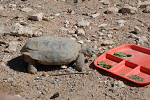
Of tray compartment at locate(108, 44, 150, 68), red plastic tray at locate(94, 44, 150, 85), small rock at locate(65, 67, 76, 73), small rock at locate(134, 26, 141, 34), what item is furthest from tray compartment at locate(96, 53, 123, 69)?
small rock at locate(134, 26, 141, 34)

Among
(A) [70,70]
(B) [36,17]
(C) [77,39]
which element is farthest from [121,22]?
(A) [70,70]

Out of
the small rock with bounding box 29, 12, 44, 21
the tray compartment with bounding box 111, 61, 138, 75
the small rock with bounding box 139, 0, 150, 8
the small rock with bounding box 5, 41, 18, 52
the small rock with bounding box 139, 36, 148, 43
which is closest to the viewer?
the tray compartment with bounding box 111, 61, 138, 75

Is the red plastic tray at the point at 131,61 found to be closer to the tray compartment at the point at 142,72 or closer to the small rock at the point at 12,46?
the tray compartment at the point at 142,72

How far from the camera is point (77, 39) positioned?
6.22 metres

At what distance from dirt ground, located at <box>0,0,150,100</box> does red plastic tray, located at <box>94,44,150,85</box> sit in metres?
0.23

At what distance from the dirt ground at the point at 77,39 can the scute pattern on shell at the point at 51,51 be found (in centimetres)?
32

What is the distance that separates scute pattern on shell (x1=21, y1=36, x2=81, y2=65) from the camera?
4676 millimetres

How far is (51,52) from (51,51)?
0.07ft

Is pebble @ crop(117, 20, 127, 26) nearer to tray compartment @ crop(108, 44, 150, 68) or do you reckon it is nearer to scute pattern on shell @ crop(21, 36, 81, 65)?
tray compartment @ crop(108, 44, 150, 68)

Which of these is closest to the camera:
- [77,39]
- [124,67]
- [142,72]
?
[142,72]

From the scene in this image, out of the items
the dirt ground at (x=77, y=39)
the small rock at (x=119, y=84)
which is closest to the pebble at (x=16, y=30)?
the dirt ground at (x=77, y=39)

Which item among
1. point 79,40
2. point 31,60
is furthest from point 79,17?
point 31,60

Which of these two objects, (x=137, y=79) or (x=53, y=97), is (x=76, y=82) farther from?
(x=137, y=79)

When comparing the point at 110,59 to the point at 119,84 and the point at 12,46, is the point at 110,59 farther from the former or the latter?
the point at 12,46
